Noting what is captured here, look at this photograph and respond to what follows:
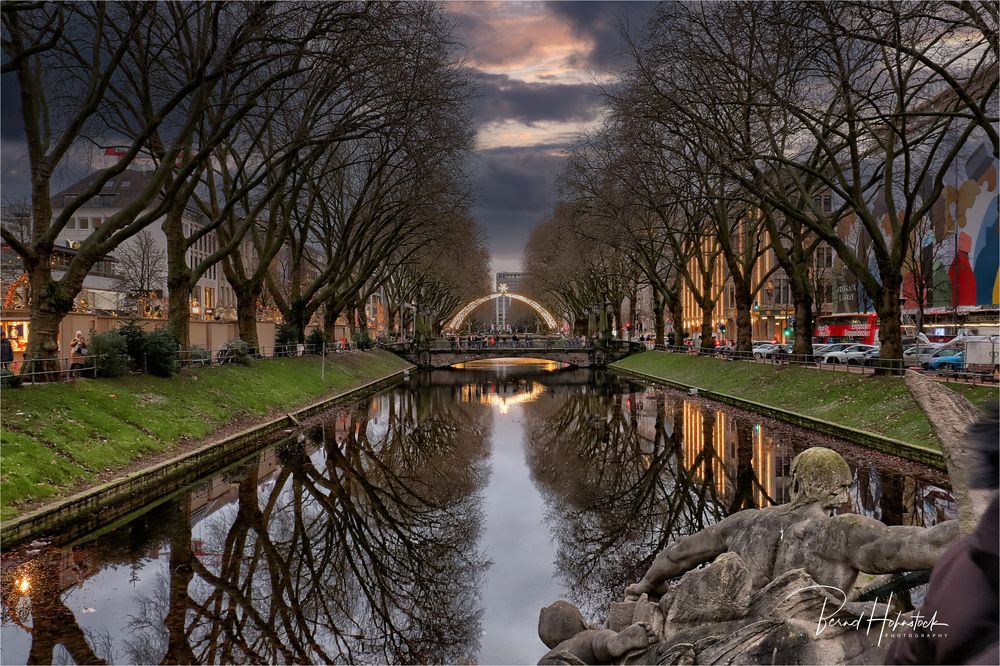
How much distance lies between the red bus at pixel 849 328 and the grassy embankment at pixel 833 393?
26.4 m

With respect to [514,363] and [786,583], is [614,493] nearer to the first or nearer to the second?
[786,583]

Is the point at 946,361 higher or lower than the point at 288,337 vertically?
lower

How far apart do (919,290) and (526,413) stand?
1332 inches

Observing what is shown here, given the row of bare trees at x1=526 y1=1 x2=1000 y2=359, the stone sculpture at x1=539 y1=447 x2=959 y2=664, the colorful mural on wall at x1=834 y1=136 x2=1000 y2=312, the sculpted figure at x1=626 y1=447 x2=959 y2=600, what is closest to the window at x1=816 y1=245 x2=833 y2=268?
the colorful mural on wall at x1=834 y1=136 x2=1000 y2=312

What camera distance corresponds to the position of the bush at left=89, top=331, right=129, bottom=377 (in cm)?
2241

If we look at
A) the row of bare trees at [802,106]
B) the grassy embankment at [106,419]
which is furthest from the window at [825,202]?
the grassy embankment at [106,419]

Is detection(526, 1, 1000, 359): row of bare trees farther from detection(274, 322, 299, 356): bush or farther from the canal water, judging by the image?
detection(274, 322, 299, 356): bush

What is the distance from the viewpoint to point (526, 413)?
34781 mm

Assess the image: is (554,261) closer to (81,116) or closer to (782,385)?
→ (782,385)

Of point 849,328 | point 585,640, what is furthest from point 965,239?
point 585,640

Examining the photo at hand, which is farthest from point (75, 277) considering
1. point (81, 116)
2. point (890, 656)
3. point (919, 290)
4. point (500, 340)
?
point (500, 340)

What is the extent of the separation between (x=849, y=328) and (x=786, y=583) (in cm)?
7586

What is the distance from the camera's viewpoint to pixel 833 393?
27469 millimetres

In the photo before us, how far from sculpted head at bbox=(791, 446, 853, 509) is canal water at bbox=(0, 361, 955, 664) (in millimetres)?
5075
